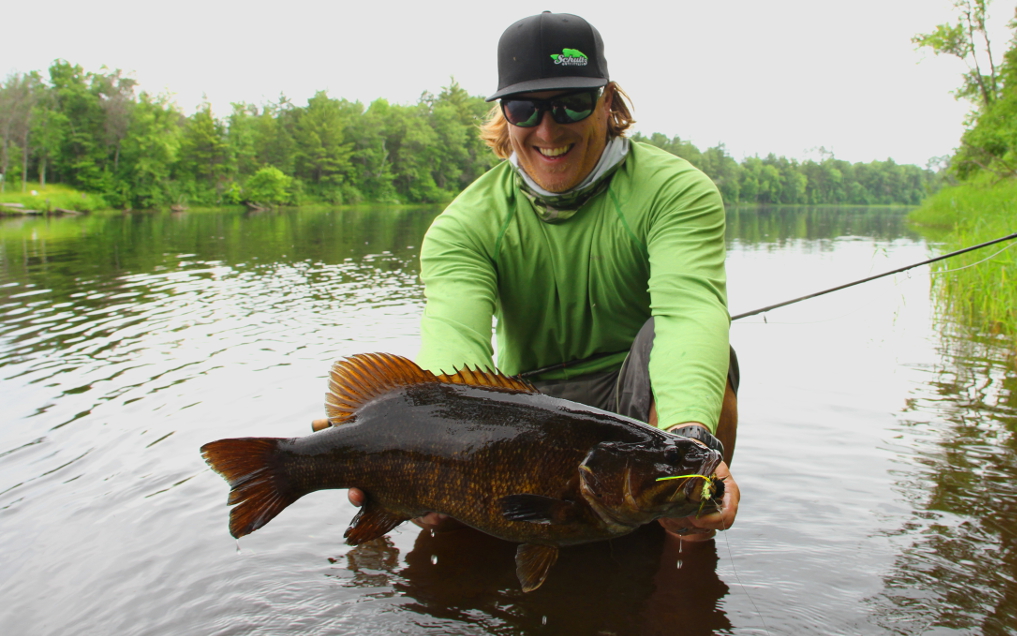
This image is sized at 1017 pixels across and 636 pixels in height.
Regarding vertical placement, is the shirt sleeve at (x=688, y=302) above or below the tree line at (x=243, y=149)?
below

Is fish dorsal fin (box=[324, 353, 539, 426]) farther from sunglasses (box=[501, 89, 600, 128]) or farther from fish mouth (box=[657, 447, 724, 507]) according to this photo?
sunglasses (box=[501, 89, 600, 128])

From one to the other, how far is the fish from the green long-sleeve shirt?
53 centimetres

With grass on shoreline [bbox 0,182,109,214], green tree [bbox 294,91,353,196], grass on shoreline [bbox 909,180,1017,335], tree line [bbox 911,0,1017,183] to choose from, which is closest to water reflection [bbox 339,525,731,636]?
grass on shoreline [bbox 909,180,1017,335]

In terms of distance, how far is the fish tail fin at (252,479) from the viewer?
2.21 m

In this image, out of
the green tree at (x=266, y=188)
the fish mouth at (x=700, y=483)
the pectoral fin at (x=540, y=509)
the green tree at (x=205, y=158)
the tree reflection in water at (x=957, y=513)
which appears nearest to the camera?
the fish mouth at (x=700, y=483)

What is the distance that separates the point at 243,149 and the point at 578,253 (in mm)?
78651

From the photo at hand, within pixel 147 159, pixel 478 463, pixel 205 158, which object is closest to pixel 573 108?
pixel 478 463

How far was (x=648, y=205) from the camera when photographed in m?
3.30

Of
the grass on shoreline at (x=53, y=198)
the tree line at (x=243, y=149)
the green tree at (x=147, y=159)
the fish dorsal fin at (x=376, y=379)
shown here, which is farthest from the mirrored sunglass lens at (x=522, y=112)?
the green tree at (x=147, y=159)

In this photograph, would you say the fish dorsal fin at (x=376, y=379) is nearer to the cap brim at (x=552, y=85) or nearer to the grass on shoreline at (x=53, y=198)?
the cap brim at (x=552, y=85)

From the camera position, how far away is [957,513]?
393cm

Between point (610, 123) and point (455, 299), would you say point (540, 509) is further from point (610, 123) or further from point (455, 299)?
point (610, 123)

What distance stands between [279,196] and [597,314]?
7244 cm

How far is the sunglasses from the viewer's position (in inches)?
122
